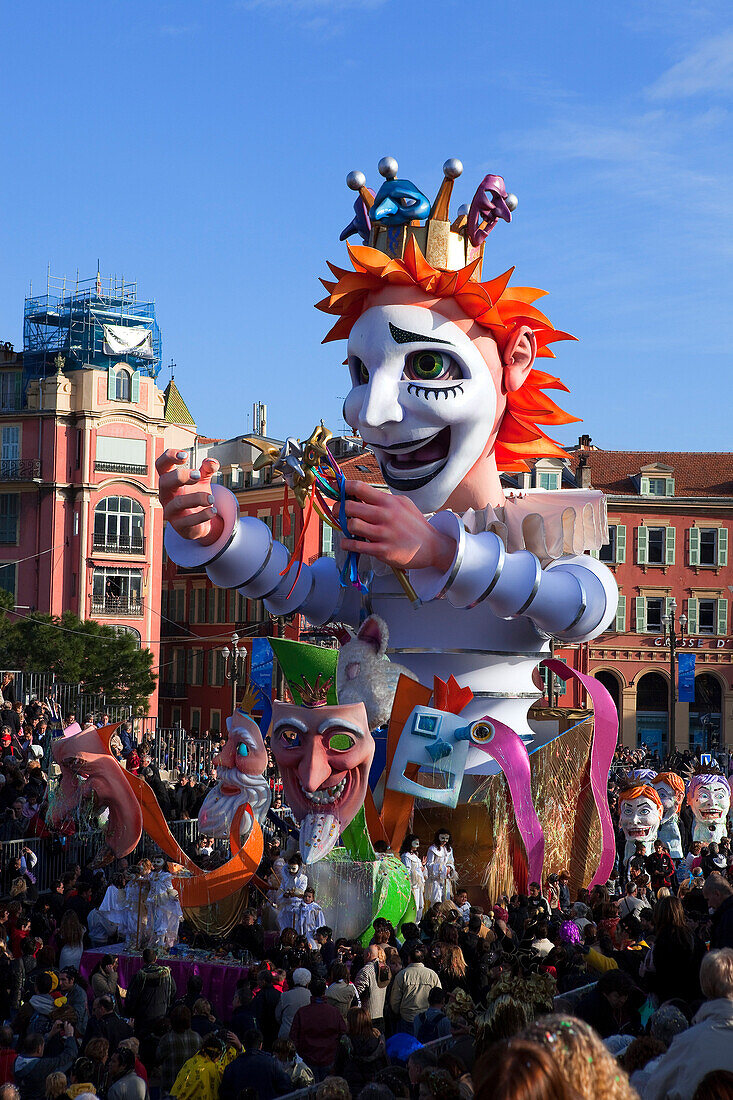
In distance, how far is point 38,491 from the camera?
155 feet

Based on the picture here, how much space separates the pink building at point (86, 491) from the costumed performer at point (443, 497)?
3069 cm

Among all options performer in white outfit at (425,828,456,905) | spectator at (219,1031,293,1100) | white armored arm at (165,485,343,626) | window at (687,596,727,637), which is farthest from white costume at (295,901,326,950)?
window at (687,596,727,637)

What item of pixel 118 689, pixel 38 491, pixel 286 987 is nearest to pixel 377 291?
pixel 286 987

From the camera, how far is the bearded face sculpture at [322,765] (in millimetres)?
13891

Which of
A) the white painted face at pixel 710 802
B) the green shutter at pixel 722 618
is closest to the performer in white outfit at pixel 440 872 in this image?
the white painted face at pixel 710 802

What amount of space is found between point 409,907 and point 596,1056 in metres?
10.9

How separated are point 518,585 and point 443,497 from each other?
167 cm

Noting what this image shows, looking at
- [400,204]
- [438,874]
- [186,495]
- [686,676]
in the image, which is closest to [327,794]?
[438,874]

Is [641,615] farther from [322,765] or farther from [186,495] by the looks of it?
[322,765]

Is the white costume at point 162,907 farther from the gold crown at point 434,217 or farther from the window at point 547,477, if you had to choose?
the window at point 547,477

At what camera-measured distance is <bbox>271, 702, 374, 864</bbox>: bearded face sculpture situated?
547 inches

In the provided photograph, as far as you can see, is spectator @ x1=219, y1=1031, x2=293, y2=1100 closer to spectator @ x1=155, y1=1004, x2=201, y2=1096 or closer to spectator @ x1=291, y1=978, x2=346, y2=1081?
spectator @ x1=155, y1=1004, x2=201, y2=1096

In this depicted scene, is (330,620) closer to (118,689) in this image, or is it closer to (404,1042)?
(404,1042)

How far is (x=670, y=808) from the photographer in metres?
19.4
